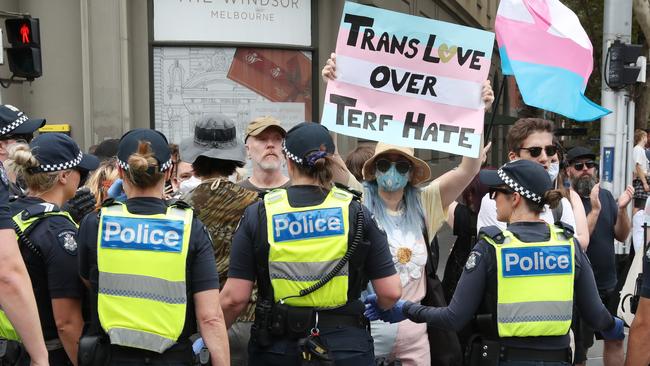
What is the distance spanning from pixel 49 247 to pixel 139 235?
1.67ft

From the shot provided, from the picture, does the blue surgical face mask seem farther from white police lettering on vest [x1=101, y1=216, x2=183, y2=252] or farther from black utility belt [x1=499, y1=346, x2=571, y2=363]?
white police lettering on vest [x1=101, y1=216, x2=183, y2=252]

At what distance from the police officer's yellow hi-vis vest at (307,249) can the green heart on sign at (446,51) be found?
5.14 ft

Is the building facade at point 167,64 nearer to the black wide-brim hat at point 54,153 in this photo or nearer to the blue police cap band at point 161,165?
the black wide-brim hat at point 54,153

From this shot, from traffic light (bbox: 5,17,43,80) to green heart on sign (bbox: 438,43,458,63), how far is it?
6.81m

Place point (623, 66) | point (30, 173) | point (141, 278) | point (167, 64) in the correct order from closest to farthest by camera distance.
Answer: point (141, 278) < point (30, 173) < point (623, 66) < point (167, 64)

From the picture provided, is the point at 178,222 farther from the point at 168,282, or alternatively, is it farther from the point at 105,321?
the point at 105,321

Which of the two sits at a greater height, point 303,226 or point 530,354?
point 303,226

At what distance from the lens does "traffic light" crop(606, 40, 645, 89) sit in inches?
407

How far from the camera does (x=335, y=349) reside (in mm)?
3543

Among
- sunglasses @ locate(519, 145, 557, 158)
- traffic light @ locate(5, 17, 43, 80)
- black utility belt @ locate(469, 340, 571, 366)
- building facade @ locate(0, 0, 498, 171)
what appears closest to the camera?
black utility belt @ locate(469, 340, 571, 366)

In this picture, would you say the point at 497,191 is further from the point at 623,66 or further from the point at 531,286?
the point at 623,66

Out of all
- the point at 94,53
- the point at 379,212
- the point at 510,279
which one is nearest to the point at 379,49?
the point at 379,212

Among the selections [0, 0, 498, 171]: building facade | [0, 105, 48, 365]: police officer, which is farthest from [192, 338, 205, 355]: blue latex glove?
[0, 0, 498, 171]: building facade

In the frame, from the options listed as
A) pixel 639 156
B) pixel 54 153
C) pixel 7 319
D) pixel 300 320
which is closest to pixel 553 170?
pixel 300 320
